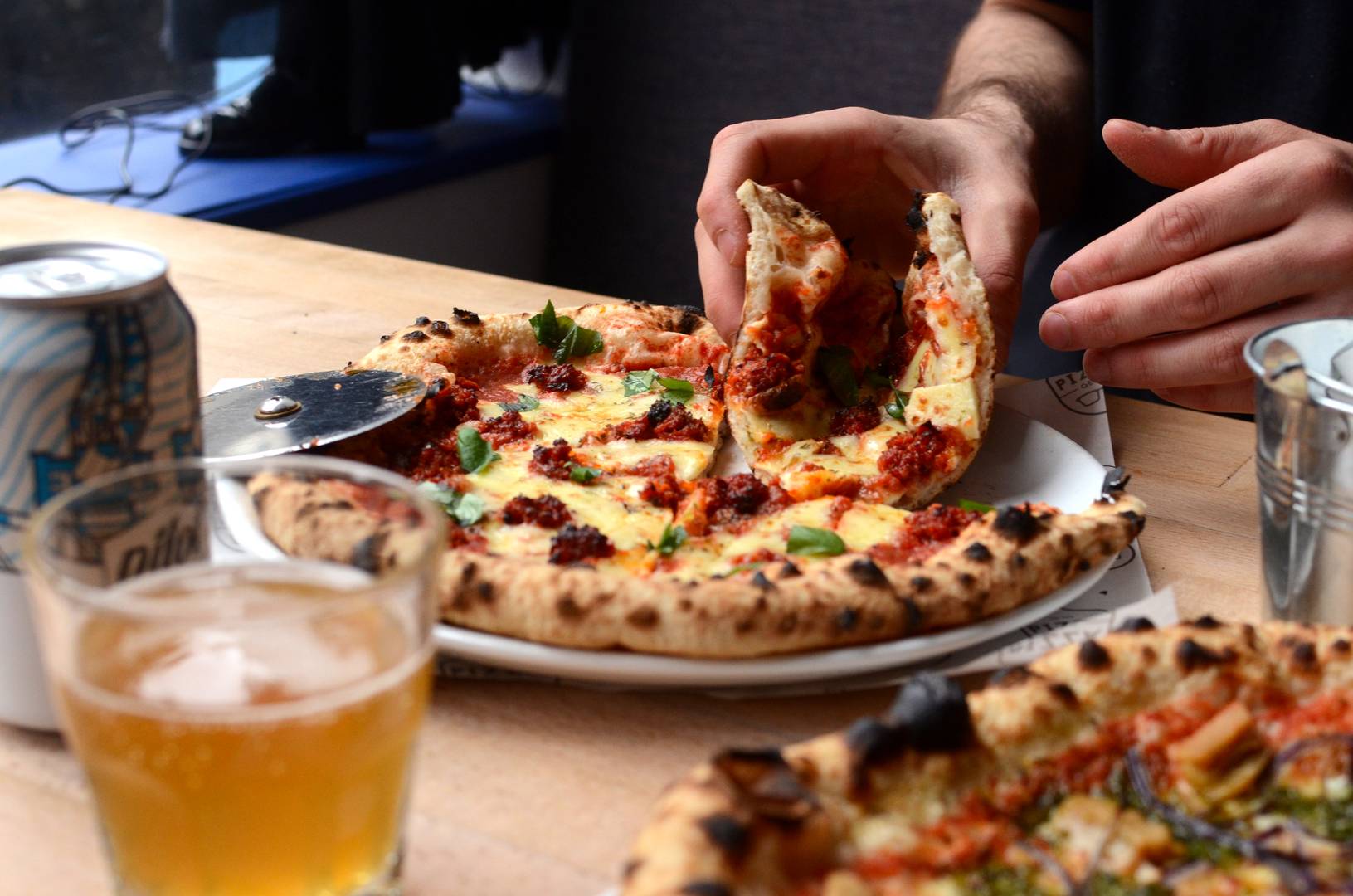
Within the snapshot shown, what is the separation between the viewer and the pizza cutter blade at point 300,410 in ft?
5.22

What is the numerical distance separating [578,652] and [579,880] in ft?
0.79

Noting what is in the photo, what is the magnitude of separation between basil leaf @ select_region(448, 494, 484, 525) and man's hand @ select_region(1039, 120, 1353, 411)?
0.85 metres

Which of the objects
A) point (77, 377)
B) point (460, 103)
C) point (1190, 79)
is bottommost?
point (460, 103)

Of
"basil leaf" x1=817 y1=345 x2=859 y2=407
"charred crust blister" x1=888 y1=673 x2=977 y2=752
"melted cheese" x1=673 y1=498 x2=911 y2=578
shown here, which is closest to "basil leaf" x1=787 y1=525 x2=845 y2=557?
"melted cheese" x1=673 y1=498 x2=911 y2=578

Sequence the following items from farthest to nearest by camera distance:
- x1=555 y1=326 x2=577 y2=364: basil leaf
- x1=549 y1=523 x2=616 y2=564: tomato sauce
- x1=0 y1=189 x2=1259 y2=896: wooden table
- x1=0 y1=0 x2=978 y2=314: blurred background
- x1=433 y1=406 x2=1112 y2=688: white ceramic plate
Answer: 1. x1=0 y1=0 x2=978 y2=314: blurred background
2. x1=555 y1=326 x2=577 y2=364: basil leaf
3. x1=549 y1=523 x2=616 y2=564: tomato sauce
4. x1=433 y1=406 x2=1112 y2=688: white ceramic plate
5. x1=0 y1=189 x2=1259 y2=896: wooden table

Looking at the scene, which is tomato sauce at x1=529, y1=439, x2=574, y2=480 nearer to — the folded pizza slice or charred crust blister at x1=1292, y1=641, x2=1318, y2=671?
the folded pizza slice

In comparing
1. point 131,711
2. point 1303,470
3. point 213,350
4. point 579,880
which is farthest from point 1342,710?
point 213,350

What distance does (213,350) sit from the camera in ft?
7.63

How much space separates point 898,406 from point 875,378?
11 centimetres

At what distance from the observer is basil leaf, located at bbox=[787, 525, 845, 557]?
1492 mm

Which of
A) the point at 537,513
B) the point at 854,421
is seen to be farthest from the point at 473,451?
the point at 854,421

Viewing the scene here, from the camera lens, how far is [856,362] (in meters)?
2.12

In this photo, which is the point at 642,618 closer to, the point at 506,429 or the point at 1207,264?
the point at 506,429

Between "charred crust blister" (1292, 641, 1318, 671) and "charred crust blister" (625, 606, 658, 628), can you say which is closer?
"charred crust blister" (1292, 641, 1318, 671)
